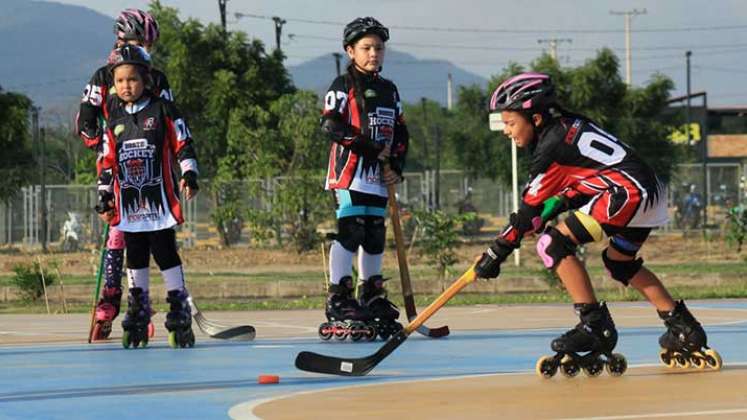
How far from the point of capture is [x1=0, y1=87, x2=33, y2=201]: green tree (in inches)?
1467

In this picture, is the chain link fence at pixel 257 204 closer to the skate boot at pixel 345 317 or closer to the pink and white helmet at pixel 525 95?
the skate boot at pixel 345 317

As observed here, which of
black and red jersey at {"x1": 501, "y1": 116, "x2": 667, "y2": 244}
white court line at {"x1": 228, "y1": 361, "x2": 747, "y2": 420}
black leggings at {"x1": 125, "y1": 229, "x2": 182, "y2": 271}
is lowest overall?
white court line at {"x1": 228, "y1": 361, "x2": 747, "y2": 420}

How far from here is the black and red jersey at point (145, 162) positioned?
413 inches

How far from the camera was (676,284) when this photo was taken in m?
22.2

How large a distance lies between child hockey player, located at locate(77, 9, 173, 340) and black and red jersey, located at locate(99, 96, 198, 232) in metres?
0.18

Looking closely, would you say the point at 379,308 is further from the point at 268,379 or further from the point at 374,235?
the point at 268,379

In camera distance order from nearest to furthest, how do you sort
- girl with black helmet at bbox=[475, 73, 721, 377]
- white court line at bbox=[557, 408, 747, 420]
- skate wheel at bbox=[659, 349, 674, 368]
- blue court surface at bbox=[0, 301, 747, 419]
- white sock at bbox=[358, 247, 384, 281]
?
white court line at bbox=[557, 408, 747, 420]
blue court surface at bbox=[0, 301, 747, 419]
girl with black helmet at bbox=[475, 73, 721, 377]
skate wheel at bbox=[659, 349, 674, 368]
white sock at bbox=[358, 247, 384, 281]

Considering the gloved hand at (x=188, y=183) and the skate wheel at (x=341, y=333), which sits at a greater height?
the gloved hand at (x=188, y=183)

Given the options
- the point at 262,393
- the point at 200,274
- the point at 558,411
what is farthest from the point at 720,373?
the point at 200,274

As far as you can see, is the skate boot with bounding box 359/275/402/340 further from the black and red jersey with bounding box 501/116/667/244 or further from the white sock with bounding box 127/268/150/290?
the black and red jersey with bounding box 501/116/667/244

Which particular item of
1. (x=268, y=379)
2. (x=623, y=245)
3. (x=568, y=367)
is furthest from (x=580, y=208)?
(x=268, y=379)

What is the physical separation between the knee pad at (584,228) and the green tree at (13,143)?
99.2ft

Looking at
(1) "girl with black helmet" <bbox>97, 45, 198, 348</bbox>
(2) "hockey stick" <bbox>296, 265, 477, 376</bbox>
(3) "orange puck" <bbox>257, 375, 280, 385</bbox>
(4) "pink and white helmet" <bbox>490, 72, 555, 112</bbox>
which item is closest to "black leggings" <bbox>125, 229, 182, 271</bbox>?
(1) "girl with black helmet" <bbox>97, 45, 198, 348</bbox>

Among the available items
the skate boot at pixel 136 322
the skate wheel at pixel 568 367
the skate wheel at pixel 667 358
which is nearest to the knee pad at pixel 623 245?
the skate wheel at pixel 667 358
